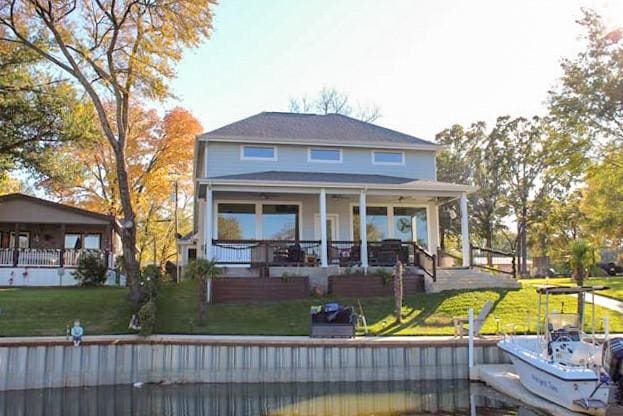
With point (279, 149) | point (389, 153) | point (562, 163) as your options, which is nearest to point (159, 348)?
point (279, 149)

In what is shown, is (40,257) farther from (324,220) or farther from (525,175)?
(525,175)

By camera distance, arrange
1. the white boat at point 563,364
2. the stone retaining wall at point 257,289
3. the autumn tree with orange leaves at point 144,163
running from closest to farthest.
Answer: the white boat at point 563,364
the stone retaining wall at point 257,289
the autumn tree with orange leaves at point 144,163

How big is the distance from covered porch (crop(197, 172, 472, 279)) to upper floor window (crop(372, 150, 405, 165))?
4.27 ft

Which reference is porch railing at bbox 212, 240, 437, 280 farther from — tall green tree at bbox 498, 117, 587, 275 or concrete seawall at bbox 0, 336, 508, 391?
tall green tree at bbox 498, 117, 587, 275

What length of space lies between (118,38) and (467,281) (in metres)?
13.9

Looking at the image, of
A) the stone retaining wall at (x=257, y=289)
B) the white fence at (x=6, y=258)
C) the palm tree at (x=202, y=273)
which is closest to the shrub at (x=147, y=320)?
the palm tree at (x=202, y=273)

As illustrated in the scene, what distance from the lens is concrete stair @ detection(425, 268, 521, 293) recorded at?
17.9 m

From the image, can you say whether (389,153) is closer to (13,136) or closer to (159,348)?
(159,348)

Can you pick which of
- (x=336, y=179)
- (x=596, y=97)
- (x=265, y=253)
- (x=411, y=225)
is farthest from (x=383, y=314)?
(x=596, y=97)

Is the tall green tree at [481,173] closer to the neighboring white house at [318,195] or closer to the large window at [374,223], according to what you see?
the neighboring white house at [318,195]

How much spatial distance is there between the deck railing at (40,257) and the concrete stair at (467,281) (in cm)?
1407

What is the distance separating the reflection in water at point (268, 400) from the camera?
33.9 feet

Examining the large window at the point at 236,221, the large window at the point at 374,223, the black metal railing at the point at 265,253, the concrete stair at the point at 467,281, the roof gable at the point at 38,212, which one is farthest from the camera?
the roof gable at the point at 38,212

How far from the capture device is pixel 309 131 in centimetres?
2264
